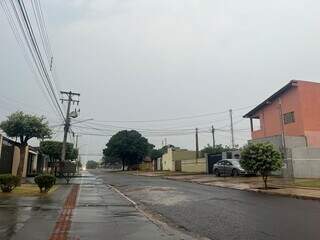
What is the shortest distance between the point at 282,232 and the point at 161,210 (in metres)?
6.29

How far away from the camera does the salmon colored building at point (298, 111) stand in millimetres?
42094

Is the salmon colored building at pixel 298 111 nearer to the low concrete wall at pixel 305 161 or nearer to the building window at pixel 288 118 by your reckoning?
the building window at pixel 288 118

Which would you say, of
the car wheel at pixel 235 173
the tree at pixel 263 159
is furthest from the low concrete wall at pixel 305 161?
the tree at pixel 263 159

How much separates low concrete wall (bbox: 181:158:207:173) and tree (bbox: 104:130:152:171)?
3256 centimetres

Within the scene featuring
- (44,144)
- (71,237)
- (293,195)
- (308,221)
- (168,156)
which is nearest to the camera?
(71,237)

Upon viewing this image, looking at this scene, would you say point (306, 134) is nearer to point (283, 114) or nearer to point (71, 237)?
point (283, 114)

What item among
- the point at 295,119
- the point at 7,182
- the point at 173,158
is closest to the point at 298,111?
the point at 295,119

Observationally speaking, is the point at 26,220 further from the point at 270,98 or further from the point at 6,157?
the point at 270,98

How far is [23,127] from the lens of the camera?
→ 32.0 meters

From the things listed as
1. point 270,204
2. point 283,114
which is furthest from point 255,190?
point 283,114

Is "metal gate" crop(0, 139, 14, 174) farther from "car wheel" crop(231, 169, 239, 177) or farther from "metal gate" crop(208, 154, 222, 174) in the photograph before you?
"metal gate" crop(208, 154, 222, 174)

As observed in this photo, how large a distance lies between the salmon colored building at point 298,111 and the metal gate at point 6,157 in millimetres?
23735

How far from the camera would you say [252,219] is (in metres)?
12.9

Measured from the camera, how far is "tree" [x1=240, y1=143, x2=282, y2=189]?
26.1 meters
